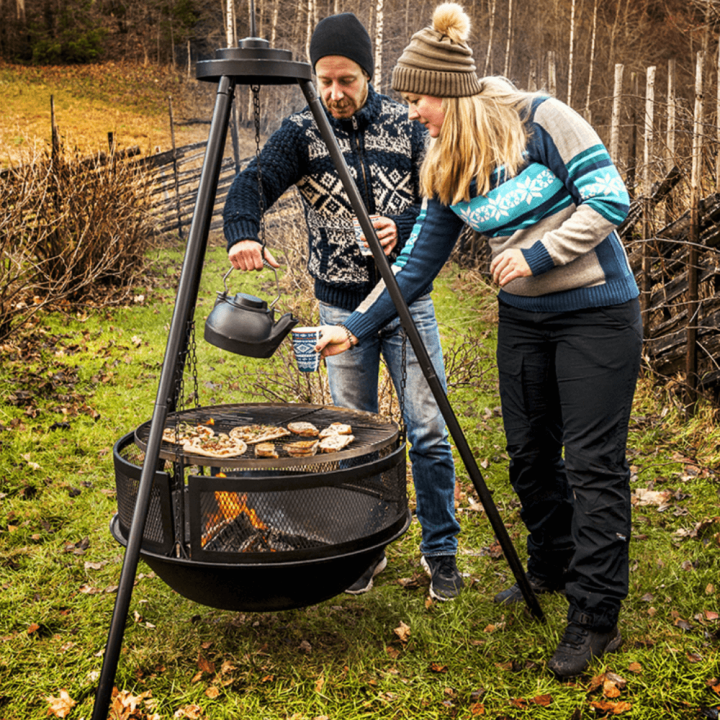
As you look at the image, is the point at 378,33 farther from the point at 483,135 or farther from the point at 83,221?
the point at 483,135

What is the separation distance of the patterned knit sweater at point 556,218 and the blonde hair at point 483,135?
0.15 feet

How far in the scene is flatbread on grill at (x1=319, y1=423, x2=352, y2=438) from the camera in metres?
2.60

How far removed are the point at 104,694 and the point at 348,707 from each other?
91 cm

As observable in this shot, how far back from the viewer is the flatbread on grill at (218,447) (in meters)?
2.30

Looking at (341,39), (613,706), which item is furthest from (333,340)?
(613,706)

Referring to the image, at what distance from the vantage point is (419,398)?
122 inches

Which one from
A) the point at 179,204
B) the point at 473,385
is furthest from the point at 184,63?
the point at 473,385

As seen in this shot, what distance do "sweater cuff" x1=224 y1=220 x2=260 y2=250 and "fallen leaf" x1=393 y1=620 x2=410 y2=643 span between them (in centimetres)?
172

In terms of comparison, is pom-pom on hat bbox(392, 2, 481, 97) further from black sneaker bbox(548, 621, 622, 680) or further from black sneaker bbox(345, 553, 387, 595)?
black sneaker bbox(345, 553, 387, 595)

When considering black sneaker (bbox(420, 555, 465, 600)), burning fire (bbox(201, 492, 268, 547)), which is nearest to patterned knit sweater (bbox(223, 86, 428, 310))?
burning fire (bbox(201, 492, 268, 547))

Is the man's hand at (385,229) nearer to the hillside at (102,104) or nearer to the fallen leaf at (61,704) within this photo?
the fallen leaf at (61,704)

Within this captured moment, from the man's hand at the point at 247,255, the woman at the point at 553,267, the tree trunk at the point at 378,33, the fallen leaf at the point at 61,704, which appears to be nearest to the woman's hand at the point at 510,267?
the woman at the point at 553,267

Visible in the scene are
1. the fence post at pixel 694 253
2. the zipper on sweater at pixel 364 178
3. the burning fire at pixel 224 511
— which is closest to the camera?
the burning fire at pixel 224 511

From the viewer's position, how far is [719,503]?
4.16 metres
